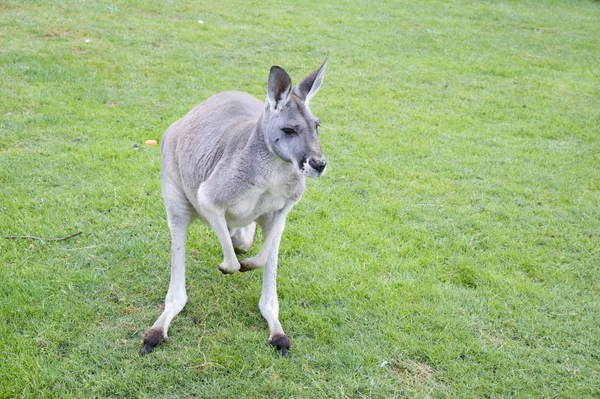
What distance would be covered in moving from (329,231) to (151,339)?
5.41ft

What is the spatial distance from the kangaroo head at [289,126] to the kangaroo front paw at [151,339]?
1105 mm

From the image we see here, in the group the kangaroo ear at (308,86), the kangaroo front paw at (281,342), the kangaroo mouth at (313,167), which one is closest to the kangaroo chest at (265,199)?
the kangaroo mouth at (313,167)

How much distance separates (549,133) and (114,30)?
5813mm

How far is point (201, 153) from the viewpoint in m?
3.13

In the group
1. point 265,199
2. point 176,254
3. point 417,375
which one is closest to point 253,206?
point 265,199

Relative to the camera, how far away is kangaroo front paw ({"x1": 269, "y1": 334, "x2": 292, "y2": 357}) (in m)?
3.01

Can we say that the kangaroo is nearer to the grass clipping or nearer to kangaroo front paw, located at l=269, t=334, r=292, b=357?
kangaroo front paw, located at l=269, t=334, r=292, b=357

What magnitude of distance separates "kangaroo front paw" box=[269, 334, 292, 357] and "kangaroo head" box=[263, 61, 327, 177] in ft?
3.12

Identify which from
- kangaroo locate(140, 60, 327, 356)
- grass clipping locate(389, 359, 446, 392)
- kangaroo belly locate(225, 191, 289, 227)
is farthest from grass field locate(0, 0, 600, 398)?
kangaroo belly locate(225, 191, 289, 227)

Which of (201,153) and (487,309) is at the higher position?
(201,153)

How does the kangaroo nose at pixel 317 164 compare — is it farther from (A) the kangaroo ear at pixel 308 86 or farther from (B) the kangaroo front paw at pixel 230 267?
(B) the kangaroo front paw at pixel 230 267

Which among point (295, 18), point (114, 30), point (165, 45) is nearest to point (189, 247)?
point (165, 45)

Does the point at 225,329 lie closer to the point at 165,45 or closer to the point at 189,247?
the point at 189,247

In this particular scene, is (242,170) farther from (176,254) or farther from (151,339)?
(151,339)
